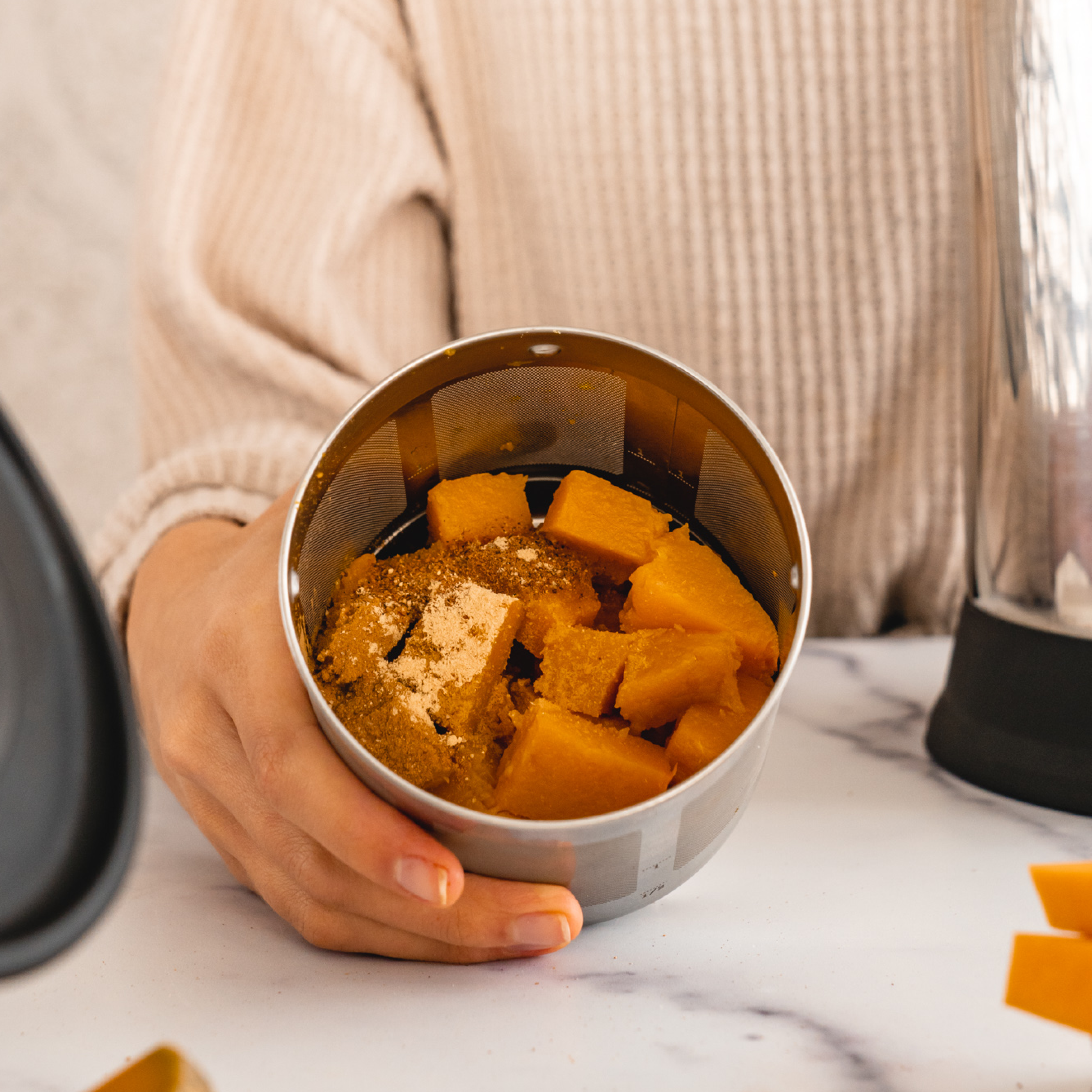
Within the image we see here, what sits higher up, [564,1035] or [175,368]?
[175,368]

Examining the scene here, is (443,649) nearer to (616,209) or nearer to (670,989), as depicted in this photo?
(670,989)

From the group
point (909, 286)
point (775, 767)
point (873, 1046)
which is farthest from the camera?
point (909, 286)

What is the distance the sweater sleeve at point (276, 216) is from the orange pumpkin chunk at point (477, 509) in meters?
0.21

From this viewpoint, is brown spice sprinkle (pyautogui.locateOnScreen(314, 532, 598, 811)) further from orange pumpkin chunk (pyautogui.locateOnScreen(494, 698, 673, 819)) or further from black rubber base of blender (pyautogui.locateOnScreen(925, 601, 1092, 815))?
black rubber base of blender (pyautogui.locateOnScreen(925, 601, 1092, 815))

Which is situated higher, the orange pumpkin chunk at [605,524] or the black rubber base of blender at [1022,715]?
the orange pumpkin chunk at [605,524]

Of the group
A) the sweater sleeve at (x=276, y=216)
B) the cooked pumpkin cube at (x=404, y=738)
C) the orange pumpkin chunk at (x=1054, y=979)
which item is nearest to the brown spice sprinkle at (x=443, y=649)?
the cooked pumpkin cube at (x=404, y=738)

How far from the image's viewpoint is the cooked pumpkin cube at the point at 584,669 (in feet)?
0.88

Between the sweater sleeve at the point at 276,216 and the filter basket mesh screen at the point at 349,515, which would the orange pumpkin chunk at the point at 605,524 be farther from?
the sweater sleeve at the point at 276,216

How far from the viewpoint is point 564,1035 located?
0.25 metres

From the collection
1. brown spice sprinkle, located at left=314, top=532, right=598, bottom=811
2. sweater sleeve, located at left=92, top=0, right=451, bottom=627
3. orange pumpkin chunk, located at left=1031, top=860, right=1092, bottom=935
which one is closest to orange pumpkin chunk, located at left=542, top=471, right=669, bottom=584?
brown spice sprinkle, located at left=314, top=532, right=598, bottom=811

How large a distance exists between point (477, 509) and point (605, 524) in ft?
0.13

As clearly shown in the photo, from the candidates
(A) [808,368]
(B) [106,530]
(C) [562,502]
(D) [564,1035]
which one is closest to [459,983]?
(D) [564,1035]

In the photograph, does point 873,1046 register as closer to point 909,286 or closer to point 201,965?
point 201,965

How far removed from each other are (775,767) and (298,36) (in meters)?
0.46
